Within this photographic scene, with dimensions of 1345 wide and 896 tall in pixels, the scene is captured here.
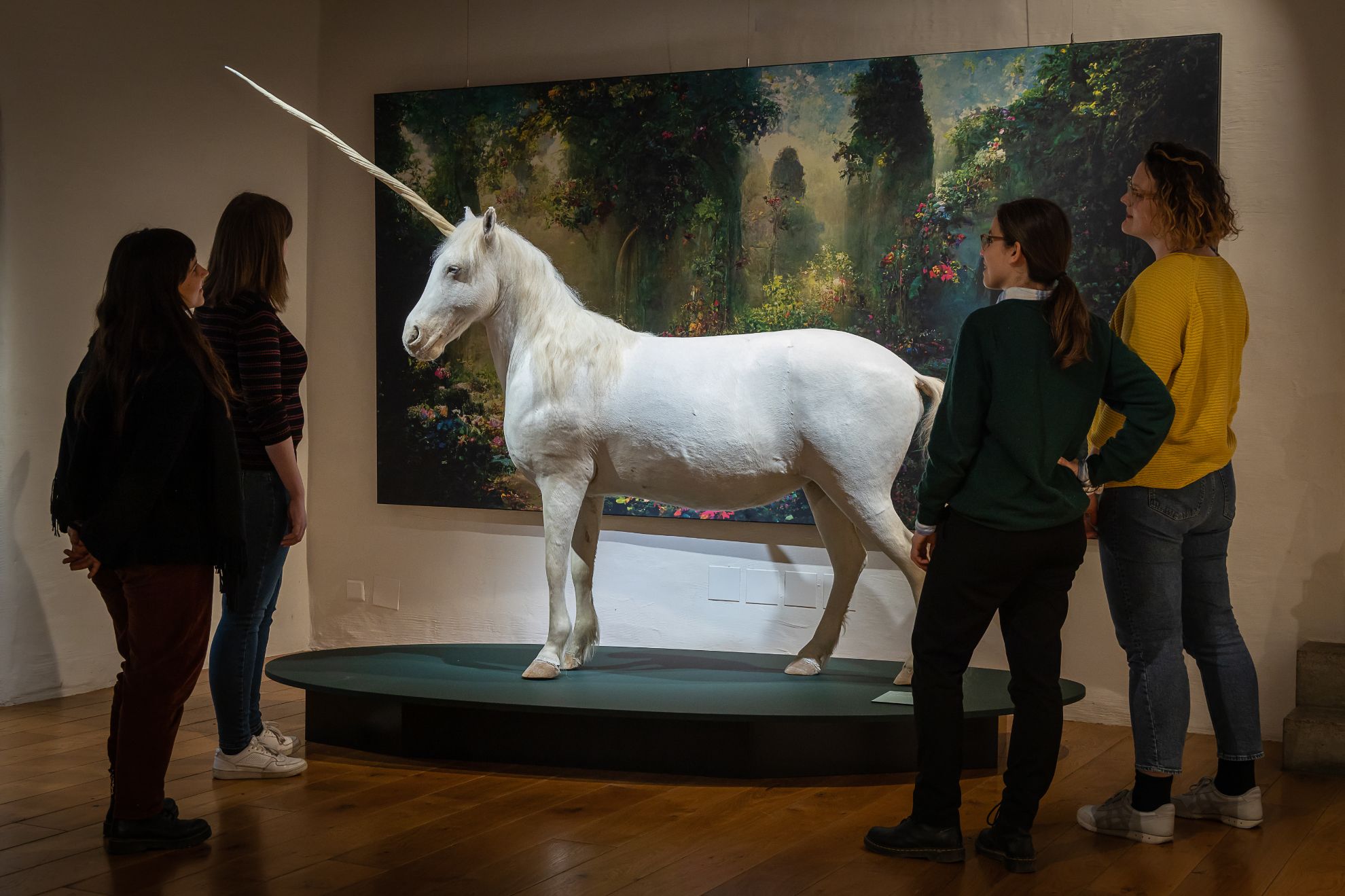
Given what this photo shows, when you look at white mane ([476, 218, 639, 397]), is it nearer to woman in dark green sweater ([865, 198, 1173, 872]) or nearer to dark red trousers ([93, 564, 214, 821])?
dark red trousers ([93, 564, 214, 821])

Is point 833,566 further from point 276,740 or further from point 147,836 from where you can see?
point 147,836

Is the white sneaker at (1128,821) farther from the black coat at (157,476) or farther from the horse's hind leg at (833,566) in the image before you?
the black coat at (157,476)

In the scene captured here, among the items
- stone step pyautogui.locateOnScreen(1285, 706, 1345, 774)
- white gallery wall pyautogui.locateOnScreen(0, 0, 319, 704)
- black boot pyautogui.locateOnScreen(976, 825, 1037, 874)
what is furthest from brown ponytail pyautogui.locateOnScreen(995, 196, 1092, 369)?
white gallery wall pyautogui.locateOnScreen(0, 0, 319, 704)

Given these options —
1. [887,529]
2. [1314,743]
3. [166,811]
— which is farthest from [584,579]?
[1314,743]

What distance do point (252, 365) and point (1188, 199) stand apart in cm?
234

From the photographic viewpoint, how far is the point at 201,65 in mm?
4934

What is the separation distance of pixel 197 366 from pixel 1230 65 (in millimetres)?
3406

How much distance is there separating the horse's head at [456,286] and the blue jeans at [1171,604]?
6.43 ft

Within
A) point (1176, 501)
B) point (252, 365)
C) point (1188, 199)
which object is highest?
point (1188, 199)

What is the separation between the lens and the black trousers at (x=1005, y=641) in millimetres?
2559

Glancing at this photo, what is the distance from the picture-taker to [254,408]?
311 cm

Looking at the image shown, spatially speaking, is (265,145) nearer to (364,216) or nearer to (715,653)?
(364,216)

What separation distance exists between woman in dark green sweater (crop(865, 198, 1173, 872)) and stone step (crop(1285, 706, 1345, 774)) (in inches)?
54.5

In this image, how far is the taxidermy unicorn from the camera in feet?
11.8
